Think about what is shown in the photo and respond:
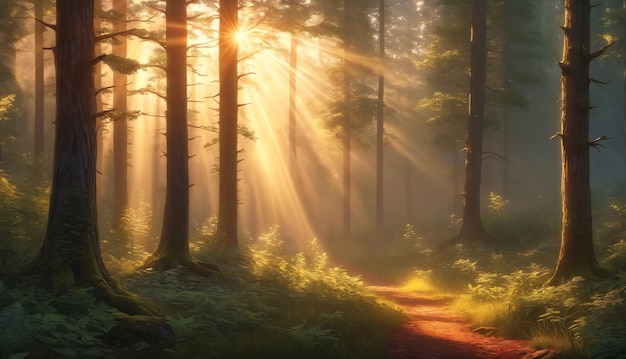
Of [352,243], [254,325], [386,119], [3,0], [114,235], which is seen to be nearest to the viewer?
[254,325]

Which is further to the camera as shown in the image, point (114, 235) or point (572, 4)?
point (114, 235)

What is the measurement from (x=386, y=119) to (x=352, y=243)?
17.6 meters

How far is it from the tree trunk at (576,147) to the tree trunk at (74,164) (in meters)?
9.04

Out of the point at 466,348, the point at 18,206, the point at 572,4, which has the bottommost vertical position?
the point at 466,348

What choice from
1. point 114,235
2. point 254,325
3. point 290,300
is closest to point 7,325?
point 254,325

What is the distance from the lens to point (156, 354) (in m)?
5.91

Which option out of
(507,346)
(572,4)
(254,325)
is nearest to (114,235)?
(254,325)

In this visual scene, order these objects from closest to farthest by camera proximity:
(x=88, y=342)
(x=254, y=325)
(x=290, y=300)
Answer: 1. (x=88, y=342)
2. (x=254, y=325)
3. (x=290, y=300)

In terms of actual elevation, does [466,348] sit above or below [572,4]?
below

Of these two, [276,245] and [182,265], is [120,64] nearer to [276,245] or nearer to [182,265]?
[182,265]

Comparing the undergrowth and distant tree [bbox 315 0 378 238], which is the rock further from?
distant tree [bbox 315 0 378 238]

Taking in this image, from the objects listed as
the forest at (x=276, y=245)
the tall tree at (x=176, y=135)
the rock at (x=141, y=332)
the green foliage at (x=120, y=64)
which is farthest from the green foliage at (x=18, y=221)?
the green foliage at (x=120, y=64)

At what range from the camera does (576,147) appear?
1077 centimetres

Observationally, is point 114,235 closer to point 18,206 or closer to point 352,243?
point 18,206
